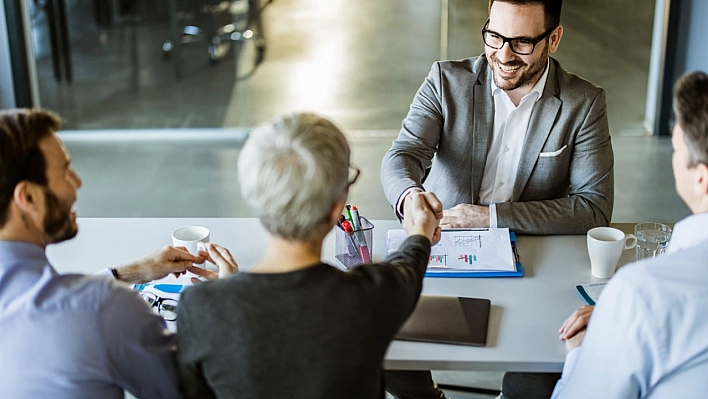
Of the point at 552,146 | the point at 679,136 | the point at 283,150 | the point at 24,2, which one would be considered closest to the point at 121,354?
the point at 283,150

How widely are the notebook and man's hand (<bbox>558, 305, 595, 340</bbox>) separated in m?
0.16

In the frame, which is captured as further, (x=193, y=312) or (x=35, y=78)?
(x=35, y=78)

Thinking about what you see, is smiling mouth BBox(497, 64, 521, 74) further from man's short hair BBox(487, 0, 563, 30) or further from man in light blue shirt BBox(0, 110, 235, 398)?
man in light blue shirt BBox(0, 110, 235, 398)

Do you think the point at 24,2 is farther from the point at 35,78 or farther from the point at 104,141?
the point at 104,141

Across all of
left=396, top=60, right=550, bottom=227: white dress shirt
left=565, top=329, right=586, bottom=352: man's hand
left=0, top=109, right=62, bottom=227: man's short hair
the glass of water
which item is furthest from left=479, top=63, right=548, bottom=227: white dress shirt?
left=0, top=109, right=62, bottom=227: man's short hair

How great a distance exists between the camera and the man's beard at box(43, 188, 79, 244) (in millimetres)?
1407

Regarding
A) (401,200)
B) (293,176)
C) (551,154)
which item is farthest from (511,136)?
(293,176)

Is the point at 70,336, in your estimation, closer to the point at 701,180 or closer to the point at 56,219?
the point at 56,219

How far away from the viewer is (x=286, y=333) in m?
1.25

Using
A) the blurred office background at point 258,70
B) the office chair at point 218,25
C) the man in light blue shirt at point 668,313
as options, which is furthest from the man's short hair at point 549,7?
the office chair at point 218,25

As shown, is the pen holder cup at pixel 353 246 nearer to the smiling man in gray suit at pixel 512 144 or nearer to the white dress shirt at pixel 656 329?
the smiling man in gray suit at pixel 512 144

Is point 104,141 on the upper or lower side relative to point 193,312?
lower

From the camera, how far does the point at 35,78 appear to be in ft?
16.5

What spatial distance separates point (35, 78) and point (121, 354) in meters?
4.11
